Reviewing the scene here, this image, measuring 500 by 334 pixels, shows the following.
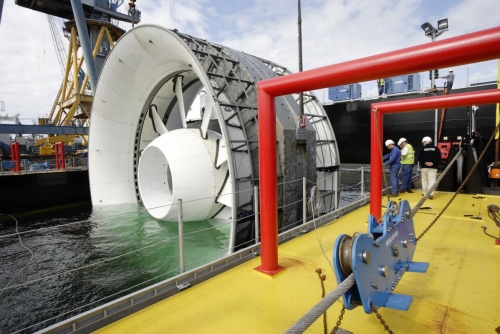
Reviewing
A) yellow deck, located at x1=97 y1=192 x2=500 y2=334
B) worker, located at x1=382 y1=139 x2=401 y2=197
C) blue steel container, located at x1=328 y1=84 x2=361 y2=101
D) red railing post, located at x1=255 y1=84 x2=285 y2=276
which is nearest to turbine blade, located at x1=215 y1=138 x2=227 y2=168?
yellow deck, located at x1=97 y1=192 x2=500 y2=334

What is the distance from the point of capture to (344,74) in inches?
97.4

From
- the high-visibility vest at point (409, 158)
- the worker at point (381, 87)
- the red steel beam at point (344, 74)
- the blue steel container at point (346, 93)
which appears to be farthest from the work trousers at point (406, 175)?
the blue steel container at point (346, 93)

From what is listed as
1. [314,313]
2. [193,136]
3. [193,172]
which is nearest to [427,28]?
[193,136]

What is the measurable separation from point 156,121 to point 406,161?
27.9ft

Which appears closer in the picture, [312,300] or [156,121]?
[312,300]

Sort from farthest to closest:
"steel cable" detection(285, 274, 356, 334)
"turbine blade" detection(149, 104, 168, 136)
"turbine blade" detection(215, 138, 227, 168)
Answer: "turbine blade" detection(149, 104, 168, 136), "turbine blade" detection(215, 138, 227, 168), "steel cable" detection(285, 274, 356, 334)

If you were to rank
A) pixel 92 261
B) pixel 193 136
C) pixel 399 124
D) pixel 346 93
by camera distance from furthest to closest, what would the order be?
1. pixel 346 93
2. pixel 399 124
3. pixel 193 136
4. pixel 92 261

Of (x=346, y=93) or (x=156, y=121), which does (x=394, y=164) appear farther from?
(x=346, y=93)

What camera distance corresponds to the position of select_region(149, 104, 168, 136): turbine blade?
1056 cm

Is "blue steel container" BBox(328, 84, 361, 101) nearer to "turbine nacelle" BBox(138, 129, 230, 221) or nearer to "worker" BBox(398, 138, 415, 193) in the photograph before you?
"worker" BBox(398, 138, 415, 193)

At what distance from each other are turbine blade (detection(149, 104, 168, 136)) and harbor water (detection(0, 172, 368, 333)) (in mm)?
3167

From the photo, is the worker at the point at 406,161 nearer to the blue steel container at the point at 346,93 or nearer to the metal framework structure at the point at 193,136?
the metal framework structure at the point at 193,136

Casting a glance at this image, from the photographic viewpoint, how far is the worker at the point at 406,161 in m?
7.68

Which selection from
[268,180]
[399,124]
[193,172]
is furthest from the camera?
[399,124]
